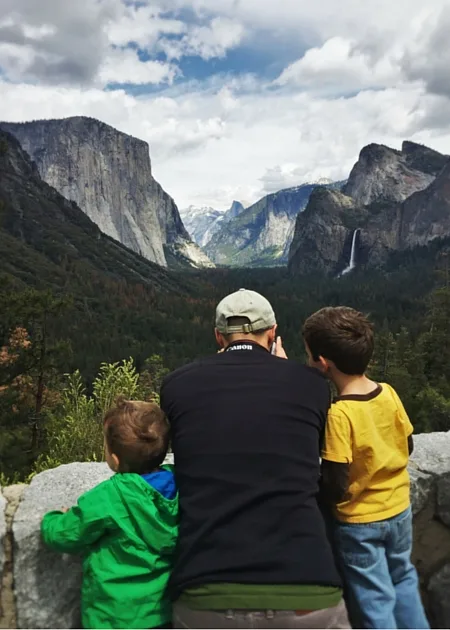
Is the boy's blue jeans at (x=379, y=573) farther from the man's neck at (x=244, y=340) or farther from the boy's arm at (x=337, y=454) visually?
the man's neck at (x=244, y=340)

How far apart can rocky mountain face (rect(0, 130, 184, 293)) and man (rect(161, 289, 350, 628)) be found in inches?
4627

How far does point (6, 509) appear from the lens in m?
2.87

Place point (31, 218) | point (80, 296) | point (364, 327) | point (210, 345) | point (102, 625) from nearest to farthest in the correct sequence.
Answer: point (102, 625), point (364, 327), point (210, 345), point (80, 296), point (31, 218)

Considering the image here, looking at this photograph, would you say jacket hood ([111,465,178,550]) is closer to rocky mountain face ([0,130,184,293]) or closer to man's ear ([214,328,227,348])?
man's ear ([214,328,227,348])

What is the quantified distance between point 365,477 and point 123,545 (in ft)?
4.02

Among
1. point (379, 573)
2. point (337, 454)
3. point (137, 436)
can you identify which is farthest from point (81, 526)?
point (379, 573)

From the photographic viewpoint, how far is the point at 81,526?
243 cm

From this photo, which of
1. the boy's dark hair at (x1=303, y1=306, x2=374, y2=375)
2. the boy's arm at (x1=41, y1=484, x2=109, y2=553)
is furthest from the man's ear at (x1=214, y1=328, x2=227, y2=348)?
the boy's arm at (x1=41, y1=484, x2=109, y2=553)

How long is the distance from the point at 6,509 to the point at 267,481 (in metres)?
1.45

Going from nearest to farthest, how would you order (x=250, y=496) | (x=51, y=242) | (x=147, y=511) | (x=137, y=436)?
1. (x=250, y=496)
2. (x=147, y=511)
3. (x=137, y=436)
4. (x=51, y=242)

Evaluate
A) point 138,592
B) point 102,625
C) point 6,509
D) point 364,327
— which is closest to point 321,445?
point 364,327

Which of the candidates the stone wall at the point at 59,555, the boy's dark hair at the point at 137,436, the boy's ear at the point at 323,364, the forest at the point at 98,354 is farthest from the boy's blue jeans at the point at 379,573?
the forest at the point at 98,354

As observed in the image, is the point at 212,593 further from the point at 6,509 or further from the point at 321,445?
the point at 6,509

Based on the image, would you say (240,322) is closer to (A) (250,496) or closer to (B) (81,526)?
(A) (250,496)
